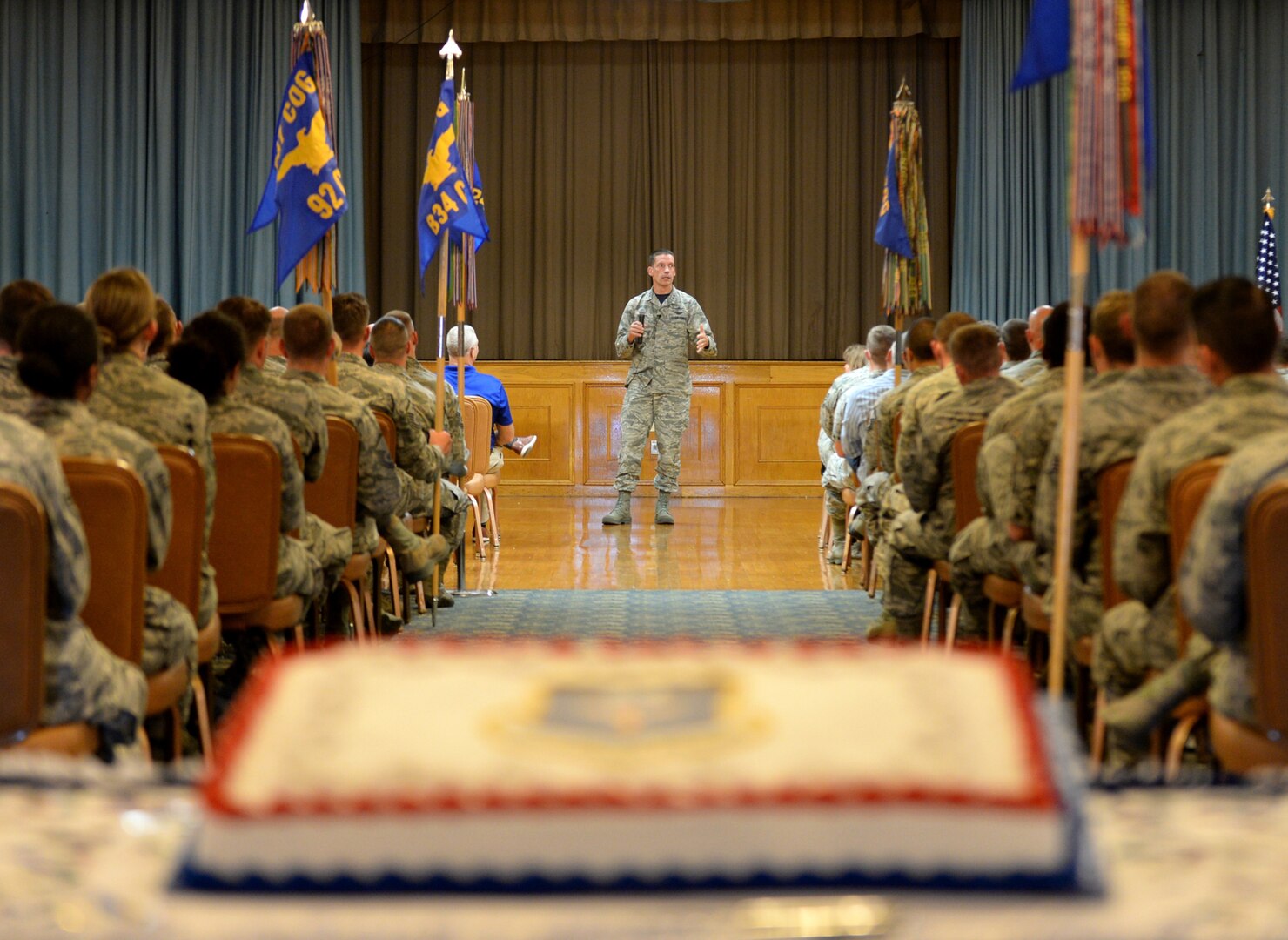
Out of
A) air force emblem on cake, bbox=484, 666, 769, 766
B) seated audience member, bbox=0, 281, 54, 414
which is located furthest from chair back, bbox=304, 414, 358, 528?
air force emblem on cake, bbox=484, 666, 769, 766

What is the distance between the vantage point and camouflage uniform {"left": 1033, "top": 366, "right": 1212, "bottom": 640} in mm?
3354

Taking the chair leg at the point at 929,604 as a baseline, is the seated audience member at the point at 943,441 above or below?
above

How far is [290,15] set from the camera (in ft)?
39.9

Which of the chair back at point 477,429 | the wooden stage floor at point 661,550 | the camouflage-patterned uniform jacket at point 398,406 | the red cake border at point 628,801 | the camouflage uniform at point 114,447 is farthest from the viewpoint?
the chair back at point 477,429

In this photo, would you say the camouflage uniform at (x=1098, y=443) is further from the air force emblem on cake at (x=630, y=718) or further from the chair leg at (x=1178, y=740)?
the air force emblem on cake at (x=630, y=718)

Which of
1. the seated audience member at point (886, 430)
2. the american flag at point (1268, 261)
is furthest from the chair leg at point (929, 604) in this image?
the american flag at point (1268, 261)

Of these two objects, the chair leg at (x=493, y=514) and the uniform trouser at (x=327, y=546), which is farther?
the chair leg at (x=493, y=514)

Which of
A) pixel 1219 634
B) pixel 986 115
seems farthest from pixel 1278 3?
pixel 1219 634

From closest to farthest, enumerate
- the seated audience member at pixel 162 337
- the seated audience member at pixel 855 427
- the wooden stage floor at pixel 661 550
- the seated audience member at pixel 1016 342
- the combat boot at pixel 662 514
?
the seated audience member at pixel 162 337 < the seated audience member at pixel 1016 342 < the seated audience member at pixel 855 427 < the wooden stage floor at pixel 661 550 < the combat boot at pixel 662 514

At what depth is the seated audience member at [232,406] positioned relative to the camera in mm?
3881

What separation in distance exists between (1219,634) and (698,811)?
177 cm

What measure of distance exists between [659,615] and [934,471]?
→ 1.73 meters

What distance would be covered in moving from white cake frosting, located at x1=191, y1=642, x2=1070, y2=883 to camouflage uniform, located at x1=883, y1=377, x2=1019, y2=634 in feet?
12.9

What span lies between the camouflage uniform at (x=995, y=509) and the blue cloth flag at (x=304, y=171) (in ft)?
9.60
